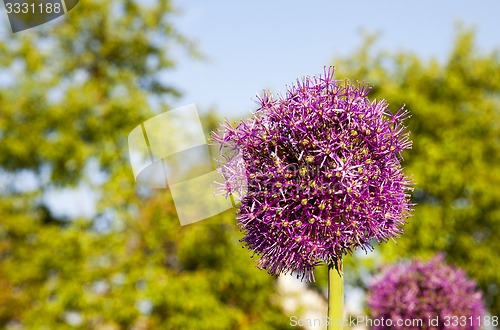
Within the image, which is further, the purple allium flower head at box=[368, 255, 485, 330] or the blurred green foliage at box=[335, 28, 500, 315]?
the blurred green foliage at box=[335, 28, 500, 315]

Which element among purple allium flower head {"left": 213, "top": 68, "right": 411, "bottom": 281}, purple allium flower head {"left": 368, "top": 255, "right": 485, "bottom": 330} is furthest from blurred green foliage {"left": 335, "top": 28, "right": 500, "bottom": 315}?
purple allium flower head {"left": 213, "top": 68, "right": 411, "bottom": 281}

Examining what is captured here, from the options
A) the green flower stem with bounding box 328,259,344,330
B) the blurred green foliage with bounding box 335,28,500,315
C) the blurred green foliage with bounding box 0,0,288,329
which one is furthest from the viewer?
the blurred green foliage with bounding box 335,28,500,315

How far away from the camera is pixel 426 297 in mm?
→ 9414

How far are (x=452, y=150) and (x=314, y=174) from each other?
23827 mm

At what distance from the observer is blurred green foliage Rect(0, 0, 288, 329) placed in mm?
22156

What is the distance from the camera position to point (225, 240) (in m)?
23.1

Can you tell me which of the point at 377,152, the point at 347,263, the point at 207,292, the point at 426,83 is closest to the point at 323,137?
the point at 377,152

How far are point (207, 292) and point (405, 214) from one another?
17759 millimetres

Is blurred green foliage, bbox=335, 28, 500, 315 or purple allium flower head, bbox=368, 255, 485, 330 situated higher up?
purple allium flower head, bbox=368, 255, 485, 330

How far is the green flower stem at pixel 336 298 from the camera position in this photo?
4.75 meters

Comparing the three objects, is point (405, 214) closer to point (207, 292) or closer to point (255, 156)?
point (255, 156)

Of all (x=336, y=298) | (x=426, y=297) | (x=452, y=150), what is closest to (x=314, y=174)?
(x=336, y=298)

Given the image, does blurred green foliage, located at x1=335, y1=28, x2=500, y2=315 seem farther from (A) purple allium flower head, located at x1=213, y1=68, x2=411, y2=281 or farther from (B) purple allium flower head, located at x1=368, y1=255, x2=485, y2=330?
(A) purple allium flower head, located at x1=213, y1=68, x2=411, y2=281

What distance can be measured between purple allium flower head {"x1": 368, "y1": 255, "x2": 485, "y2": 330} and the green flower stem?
15.6 feet
